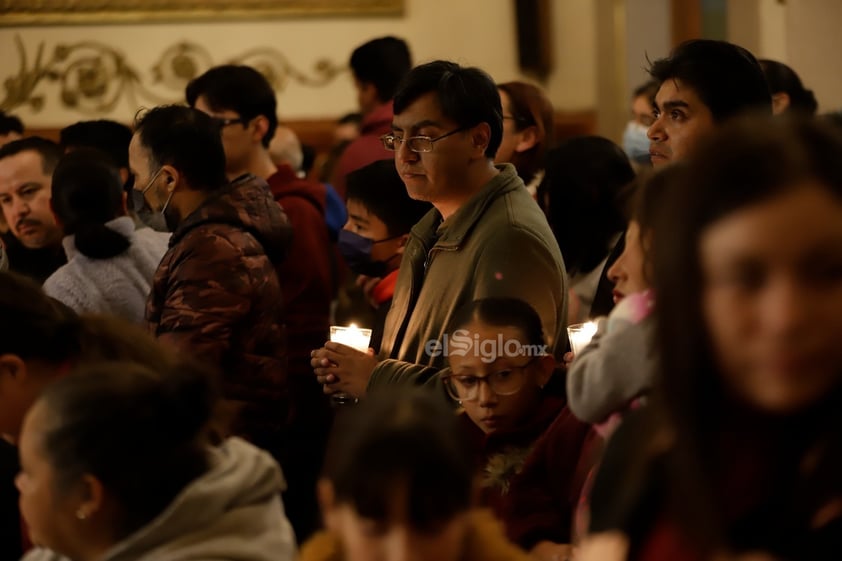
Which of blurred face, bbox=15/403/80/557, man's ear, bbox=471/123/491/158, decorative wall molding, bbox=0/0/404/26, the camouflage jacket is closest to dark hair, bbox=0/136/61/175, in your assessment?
the camouflage jacket

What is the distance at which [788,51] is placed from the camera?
6.03 metres

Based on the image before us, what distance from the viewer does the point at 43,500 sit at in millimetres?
2123

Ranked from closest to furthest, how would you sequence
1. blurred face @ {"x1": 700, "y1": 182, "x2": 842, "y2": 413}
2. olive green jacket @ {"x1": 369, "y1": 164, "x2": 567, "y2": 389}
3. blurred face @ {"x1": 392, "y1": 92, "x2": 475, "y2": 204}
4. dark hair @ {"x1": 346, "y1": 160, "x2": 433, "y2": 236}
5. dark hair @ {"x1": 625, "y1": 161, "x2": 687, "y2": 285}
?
blurred face @ {"x1": 700, "y1": 182, "x2": 842, "y2": 413} → dark hair @ {"x1": 625, "y1": 161, "x2": 687, "y2": 285} → olive green jacket @ {"x1": 369, "y1": 164, "x2": 567, "y2": 389} → blurred face @ {"x1": 392, "y1": 92, "x2": 475, "y2": 204} → dark hair @ {"x1": 346, "y1": 160, "x2": 433, "y2": 236}

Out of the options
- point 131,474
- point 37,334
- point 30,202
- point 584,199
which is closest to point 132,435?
point 131,474

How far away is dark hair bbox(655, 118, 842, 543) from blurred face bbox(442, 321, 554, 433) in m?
1.55

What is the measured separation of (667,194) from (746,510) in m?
0.31

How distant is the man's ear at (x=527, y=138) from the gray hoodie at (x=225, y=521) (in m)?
2.34

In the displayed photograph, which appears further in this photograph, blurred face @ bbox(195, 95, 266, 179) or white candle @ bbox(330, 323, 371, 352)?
blurred face @ bbox(195, 95, 266, 179)

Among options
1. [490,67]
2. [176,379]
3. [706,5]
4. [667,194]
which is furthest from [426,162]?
[490,67]

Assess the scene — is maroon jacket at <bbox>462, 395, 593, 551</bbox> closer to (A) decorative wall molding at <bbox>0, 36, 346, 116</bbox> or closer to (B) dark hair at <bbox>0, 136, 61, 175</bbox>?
(B) dark hair at <bbox>0, 136, 61, 175</bbox>

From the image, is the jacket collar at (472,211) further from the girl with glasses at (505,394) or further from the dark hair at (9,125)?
the dark hair at (9,125)

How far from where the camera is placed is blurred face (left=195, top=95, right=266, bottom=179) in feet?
15.1

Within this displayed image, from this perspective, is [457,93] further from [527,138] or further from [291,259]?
[291,259]

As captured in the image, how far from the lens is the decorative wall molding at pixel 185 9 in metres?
8.32
